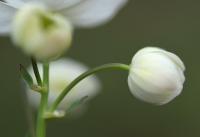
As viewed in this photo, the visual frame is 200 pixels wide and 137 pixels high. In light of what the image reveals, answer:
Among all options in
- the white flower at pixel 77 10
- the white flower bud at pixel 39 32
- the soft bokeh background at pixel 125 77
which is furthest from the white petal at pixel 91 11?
the soft bokeh background at pixel 125 77

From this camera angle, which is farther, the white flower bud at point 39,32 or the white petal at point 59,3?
the white petal at point 59,3

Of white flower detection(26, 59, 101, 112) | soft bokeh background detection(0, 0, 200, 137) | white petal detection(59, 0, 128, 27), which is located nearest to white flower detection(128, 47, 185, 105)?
white petal detection(59, 0, 128, 27)

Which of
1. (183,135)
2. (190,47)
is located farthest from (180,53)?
(183,135)

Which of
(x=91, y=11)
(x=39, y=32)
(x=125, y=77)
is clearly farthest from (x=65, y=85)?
(x=125, y=77)

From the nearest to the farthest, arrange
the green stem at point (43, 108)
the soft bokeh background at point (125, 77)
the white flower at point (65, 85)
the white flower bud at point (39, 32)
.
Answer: the white flower bud at point (39, 32) → the green stem at point (43, 108) → the white flower at point (65, 85) → the soft bokeh background at point (125, 77)

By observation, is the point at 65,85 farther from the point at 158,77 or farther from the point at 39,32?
the point at 39,32

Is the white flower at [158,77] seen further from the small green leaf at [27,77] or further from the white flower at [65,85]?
the white flower at [65,85]
